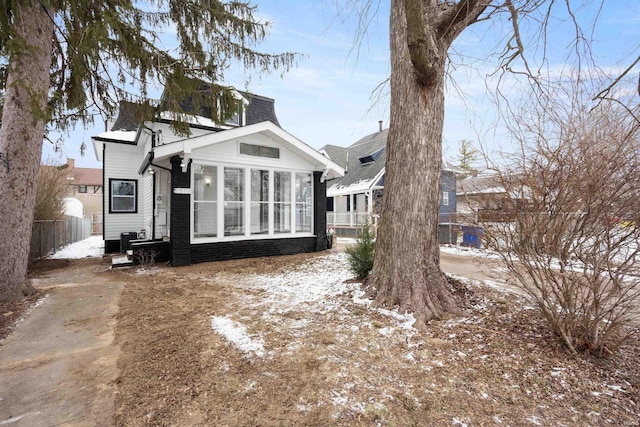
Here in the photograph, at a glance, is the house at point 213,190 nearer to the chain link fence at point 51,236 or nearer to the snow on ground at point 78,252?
the snow on ground at point 78,252

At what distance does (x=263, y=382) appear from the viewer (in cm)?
238

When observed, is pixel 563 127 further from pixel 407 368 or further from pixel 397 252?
pixel 407 368

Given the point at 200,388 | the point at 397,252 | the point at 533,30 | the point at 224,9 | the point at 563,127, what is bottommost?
the point at 200,388

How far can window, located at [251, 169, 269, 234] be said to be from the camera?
8.87m

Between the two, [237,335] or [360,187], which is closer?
[237,335]

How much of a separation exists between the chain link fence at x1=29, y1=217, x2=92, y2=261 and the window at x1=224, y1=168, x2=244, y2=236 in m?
5.63

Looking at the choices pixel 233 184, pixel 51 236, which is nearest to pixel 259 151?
pixel 233 184

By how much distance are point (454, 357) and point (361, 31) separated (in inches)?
180

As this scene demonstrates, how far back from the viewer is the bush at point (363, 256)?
5.31 meters

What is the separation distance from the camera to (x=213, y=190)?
8.21 meters

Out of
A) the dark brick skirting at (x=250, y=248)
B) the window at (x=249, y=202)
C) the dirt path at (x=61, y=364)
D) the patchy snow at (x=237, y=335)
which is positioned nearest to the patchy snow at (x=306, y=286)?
the patchy snow at (x=237, y=335)

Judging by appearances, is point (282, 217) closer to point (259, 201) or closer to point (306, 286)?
point (259, 201)

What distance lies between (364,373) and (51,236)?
42.6 feet

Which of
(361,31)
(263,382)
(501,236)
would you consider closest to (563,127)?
(501,236)
